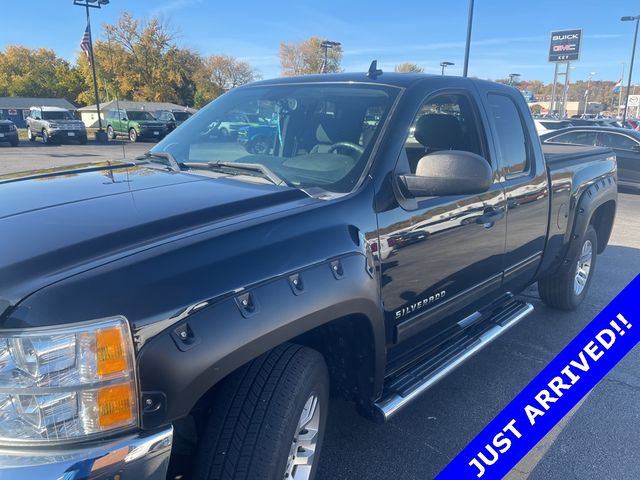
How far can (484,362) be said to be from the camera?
392cm

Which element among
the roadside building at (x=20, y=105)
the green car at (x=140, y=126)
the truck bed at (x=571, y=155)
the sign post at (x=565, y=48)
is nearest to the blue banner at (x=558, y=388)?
the truck bed at (x=571, y=155)

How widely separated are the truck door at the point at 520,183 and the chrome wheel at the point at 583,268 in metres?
1.18

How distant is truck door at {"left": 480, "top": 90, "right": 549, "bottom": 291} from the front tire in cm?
192

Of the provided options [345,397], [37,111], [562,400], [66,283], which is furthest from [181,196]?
[37,111]

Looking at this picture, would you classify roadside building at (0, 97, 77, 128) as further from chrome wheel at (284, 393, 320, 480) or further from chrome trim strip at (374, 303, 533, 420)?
chrome wheel at (284, 393, 320, 480)

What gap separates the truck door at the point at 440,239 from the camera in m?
2.45

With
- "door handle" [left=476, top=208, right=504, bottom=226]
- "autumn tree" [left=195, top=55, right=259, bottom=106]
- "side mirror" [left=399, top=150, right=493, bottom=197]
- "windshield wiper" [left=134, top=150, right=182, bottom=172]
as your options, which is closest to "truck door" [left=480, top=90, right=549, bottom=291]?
"door handle" [left=476, top=208, right=504, bottom=226]

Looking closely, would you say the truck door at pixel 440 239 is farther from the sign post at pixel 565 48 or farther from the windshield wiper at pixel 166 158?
the sign post at pixel 565 48

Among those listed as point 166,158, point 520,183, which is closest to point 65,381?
point 166,158

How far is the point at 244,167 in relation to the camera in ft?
8.60

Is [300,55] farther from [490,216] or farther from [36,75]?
[490,216]

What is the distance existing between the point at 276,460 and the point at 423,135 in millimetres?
2002

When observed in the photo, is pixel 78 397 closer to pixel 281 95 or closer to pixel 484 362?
pixel 281 95

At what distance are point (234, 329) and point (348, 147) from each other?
1.28 m
